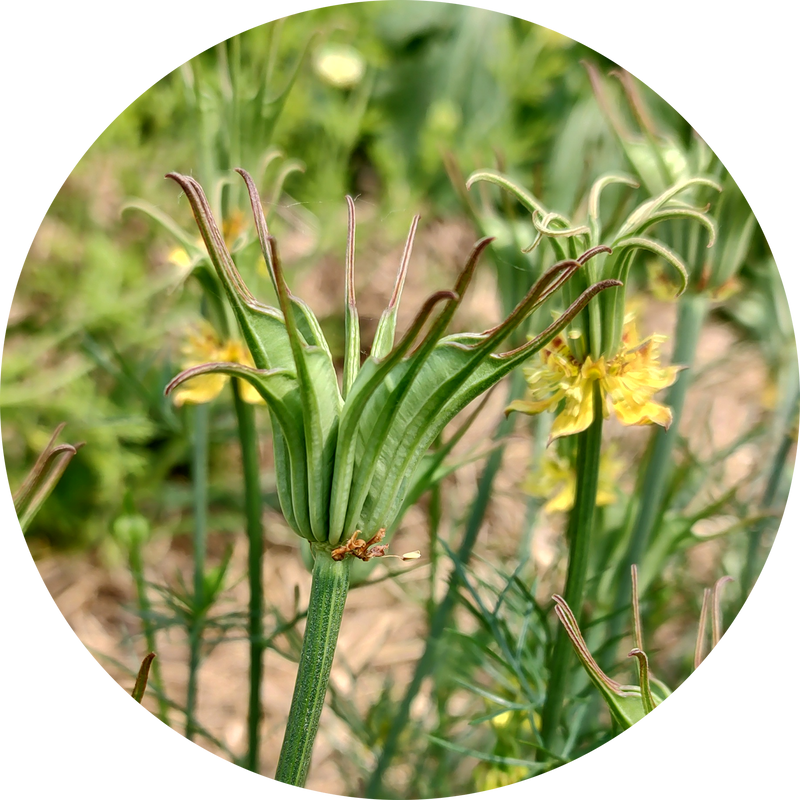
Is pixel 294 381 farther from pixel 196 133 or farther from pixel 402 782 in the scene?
pixel 402 782

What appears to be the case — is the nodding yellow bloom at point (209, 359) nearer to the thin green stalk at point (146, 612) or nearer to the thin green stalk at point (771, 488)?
the thin green stalk at point (146, 612)

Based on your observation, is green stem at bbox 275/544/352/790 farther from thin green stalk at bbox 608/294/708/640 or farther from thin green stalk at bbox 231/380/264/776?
thin green stalk at bbox 608/294/708/640

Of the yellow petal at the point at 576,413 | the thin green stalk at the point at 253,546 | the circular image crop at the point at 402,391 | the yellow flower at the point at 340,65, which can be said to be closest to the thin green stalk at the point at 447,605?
the circular image crop at the point at 402,391

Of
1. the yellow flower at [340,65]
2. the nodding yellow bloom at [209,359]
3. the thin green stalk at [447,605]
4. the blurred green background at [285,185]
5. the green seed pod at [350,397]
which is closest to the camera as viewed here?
the green seed pod at [350,397]

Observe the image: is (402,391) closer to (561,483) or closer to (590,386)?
(590,386)

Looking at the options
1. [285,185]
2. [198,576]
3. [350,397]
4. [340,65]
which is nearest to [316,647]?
[350,397]

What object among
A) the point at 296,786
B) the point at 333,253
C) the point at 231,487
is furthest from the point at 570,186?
the point at 231,487
